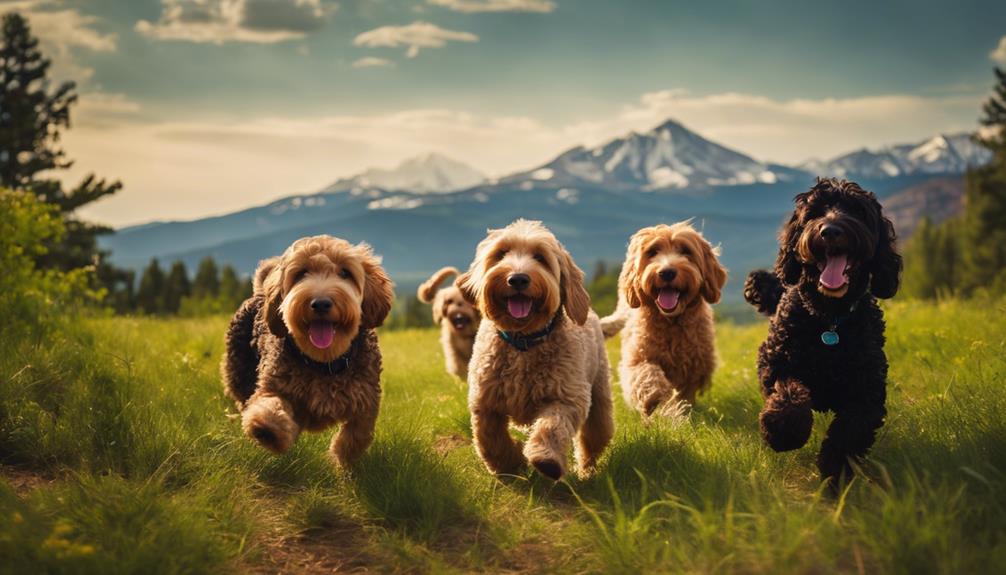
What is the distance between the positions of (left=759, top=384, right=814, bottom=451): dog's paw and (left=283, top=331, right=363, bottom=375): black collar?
304 cm

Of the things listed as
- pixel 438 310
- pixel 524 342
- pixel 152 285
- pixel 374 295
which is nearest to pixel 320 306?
pixel 374 295

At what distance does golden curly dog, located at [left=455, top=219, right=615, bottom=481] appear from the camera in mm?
5195

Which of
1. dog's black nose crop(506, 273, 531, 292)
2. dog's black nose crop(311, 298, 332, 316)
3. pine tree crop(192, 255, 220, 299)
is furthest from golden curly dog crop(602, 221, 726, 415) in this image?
pine tree crop(192, 255, 220, 299)

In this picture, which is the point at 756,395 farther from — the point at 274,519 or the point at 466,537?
the point at 274,519

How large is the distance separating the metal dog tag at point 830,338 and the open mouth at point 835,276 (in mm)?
292

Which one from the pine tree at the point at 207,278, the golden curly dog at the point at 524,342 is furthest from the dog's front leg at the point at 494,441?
the pine tree at the point at 207,278

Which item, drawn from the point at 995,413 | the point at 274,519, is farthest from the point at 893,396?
the point at 274,519

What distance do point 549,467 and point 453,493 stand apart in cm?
Result: 69

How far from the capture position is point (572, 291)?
5.55 m

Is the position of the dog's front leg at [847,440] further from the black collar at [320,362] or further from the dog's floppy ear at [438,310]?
the dog's floppy ear at [438,310]

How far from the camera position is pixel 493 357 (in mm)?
5492

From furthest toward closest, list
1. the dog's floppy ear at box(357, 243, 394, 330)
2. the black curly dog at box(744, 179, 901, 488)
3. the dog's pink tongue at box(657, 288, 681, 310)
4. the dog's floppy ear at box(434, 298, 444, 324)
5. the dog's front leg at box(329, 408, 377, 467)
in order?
1. the dog's floppy ear at box(434, 298, 444, 324)
2. the dog's pink tongue at box(657, 288, 681, 310)
3. the dog's floppy ear at box(357, 243, 394, 330)
4. the dog's front leg at box(329, 408, 377, 467)
5. the black curly dog at box(744, 179, 901, 488)

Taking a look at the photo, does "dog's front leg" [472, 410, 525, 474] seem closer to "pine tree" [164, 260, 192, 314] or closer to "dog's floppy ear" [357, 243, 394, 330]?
"dog's floppy ear" [357, 243, 394, 330]

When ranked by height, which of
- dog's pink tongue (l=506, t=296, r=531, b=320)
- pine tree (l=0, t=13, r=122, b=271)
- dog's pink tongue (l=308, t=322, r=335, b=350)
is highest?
pine tree (l=0, t=13, r=122, b=271)
